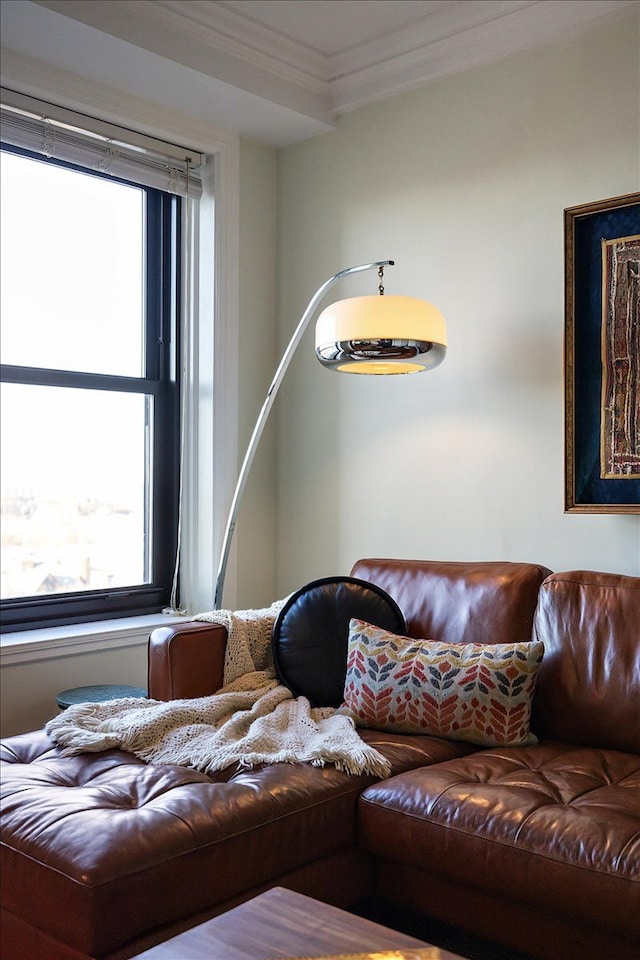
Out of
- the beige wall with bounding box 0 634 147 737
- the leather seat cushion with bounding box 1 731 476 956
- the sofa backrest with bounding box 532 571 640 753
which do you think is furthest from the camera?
the beige wall with bounding box 0 634 147 737

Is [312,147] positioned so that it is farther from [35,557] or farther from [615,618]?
[615,618]

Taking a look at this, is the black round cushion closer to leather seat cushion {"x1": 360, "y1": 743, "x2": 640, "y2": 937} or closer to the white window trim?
leather seat cushion {"x1": 360, "y1": 743, "x2": 640, "y2": 937}

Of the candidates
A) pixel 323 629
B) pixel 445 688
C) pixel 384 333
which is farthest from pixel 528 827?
pixel 384 333

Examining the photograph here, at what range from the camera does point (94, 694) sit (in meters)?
2.92

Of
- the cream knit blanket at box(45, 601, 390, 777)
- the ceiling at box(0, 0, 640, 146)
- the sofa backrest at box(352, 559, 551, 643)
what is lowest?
the cream knit blanket at box(45, 601, 390, 777)

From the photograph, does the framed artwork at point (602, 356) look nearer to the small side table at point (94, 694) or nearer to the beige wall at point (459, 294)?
the beige wall at point (459, 294)

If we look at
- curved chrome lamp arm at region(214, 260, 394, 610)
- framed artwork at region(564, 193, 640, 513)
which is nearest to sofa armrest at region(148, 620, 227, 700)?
curved chrome lamp arm at region(214, 260, 394, 610)

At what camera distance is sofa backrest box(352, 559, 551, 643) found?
2.62 m

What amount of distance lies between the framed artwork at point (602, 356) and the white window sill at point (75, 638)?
5.23ft

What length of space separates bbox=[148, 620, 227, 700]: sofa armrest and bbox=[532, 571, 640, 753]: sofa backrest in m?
0.92

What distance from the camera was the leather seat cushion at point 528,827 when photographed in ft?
5.70

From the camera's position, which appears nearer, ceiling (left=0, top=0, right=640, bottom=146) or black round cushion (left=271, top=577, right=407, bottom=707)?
black round cushion (left=271, top=577, right=407, bottom=707)

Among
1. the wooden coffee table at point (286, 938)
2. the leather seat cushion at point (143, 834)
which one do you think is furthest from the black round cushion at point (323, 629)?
the wooden coffee table at point (286, 938)

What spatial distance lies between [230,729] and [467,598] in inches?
31.6
